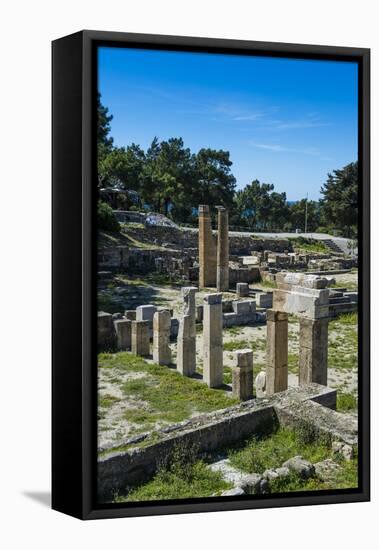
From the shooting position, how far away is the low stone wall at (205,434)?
9.39m

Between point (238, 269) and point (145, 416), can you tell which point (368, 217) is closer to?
point (238, 269)

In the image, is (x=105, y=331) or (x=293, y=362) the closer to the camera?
(x=105, y=331)

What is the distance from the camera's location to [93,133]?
9266 mm

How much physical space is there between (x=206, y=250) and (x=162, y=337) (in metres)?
1.05

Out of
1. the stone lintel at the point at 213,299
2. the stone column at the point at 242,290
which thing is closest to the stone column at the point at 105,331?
the stone lintel at the point at 213,299

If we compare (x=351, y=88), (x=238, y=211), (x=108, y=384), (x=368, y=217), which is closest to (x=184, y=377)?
(x=108, y=384)

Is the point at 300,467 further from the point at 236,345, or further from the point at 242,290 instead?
the point at 242,290

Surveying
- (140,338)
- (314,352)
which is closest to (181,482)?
(140,338)

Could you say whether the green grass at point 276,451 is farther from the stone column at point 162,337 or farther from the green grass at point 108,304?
the green grass at point 108,304

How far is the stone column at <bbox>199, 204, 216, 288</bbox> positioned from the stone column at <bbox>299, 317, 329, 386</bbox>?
116 cm

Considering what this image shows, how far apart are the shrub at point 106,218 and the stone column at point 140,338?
1.08m

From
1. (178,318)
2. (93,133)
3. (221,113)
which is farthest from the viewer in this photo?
(178,318)

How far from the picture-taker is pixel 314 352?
1088 cm

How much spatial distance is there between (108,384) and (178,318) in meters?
1.73
